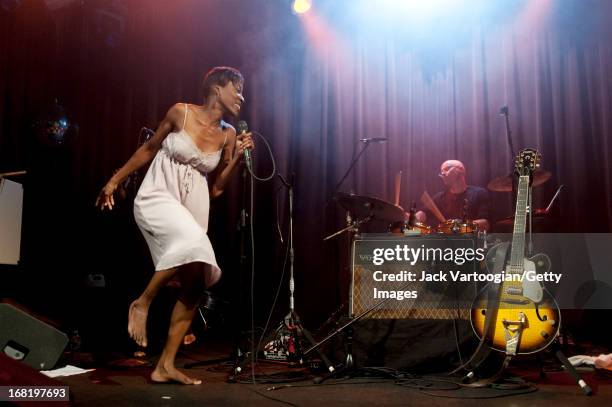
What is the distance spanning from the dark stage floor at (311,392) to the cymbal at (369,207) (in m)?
1.10

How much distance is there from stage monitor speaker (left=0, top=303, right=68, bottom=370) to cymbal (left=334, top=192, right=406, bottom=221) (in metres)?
2.13

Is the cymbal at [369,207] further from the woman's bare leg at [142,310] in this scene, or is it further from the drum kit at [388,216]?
the woman's bare leg at [142,310]

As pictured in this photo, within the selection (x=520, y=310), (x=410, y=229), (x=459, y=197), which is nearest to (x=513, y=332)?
(x=520, y=310)

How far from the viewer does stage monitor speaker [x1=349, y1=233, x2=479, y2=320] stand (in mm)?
3963

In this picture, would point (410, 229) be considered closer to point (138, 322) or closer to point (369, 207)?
point (369, 207)

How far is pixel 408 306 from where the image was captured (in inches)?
159

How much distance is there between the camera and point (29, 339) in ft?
7.49

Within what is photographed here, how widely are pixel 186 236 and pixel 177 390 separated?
84 cm

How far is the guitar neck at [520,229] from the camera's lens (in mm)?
3436

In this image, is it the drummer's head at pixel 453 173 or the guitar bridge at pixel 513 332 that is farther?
the drummer's head at pixel 453 173

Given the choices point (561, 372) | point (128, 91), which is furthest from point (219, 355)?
point (128, 91)

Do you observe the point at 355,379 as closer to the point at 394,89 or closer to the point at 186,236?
the point at 186,236

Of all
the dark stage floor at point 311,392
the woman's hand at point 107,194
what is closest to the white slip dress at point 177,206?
the woman's hand at point 107,194

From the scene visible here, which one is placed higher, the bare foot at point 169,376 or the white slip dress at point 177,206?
the white slip dress at point 177,206
